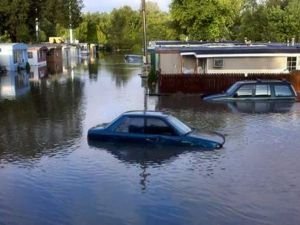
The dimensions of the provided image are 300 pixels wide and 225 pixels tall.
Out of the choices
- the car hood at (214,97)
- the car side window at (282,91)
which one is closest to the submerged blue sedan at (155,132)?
the car hood at (214,97)

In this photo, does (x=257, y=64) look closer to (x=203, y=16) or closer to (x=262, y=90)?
(x=262, y=90)

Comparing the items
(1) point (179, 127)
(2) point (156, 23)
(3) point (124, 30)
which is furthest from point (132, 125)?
(3) point (124, 30)

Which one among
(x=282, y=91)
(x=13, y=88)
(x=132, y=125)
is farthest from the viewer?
(x=13, y=88)

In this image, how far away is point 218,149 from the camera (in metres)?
17.6

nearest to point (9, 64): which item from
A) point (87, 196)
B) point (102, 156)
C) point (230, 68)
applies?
point (230, 68)

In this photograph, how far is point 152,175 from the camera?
1475cm

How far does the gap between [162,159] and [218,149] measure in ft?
7.22

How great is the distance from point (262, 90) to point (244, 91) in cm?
95

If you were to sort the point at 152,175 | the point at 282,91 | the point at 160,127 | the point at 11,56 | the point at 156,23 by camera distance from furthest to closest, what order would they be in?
the point at 156,23 → the point at 11,56 → the point at 282,91 → the point at 160,127 → the point at 152,175

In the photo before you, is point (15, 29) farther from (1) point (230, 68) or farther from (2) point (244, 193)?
(2) point (244, 193)

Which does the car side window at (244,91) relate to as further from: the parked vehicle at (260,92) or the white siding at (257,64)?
the white siding at (257,64)

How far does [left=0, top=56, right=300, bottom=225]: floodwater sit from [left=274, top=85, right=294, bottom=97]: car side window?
2399mm

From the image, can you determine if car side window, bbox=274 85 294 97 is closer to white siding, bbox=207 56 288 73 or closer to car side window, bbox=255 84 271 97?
car side window, bbox=255 84 271 97

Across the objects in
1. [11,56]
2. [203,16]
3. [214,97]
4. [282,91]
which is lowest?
[214,97]
